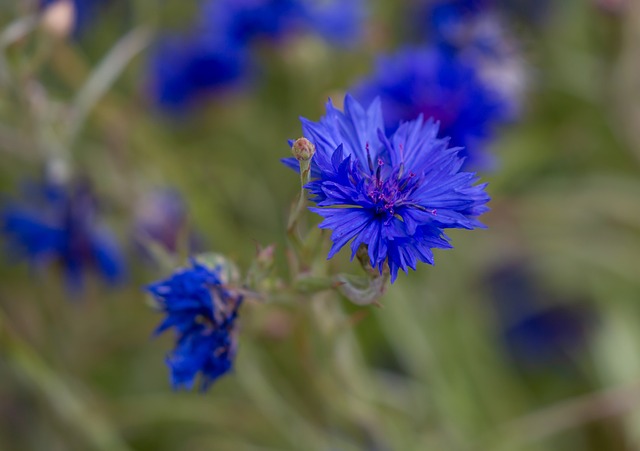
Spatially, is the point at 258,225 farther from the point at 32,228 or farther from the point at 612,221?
the point at 612,221

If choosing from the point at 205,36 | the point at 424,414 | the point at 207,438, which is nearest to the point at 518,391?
the point at 424,414

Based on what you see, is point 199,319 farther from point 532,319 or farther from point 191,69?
point 532,319

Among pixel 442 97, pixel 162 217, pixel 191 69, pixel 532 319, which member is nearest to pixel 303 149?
pixel 442 97

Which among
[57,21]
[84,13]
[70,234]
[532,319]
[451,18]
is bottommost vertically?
[70,234]

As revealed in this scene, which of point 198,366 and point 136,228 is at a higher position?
point 136,228

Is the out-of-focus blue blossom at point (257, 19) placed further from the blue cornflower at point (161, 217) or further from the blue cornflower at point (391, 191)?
the blue cornflower at point (391, 191)

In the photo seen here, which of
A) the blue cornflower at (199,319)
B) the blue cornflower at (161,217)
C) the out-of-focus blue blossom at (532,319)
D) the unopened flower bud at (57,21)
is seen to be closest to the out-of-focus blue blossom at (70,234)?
the blue cornflower at (161,217)
